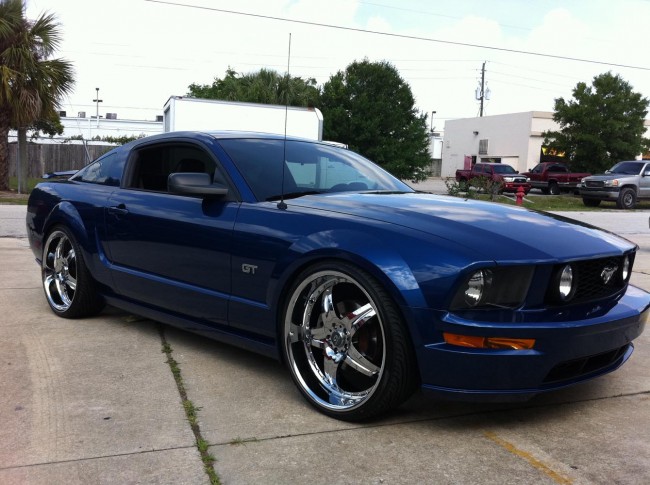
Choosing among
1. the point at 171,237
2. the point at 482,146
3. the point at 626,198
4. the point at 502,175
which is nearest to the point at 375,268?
the point at 171,237

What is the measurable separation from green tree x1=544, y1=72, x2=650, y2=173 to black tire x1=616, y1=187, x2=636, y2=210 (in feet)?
33.8

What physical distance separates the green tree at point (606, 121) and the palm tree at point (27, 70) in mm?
25441

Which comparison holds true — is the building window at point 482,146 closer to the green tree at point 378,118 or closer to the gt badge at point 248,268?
the green tree at point 378,118

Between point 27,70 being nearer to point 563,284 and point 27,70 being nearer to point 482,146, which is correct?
point 563,284

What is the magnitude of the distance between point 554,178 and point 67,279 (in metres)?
30.4

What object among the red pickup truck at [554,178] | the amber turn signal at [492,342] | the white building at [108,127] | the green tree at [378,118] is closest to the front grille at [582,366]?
the amber turn signal at [492,342]

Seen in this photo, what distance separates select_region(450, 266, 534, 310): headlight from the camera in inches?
115

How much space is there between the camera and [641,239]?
13.0 metres

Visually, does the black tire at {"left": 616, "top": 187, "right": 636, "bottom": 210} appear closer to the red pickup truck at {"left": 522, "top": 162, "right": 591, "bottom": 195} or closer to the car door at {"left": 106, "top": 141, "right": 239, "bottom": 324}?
the red pickup truck at {"left": 522, "top": 162, "right": 591, "bottom": 195}

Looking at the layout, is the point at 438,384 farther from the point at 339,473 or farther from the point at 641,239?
the point at 641,239

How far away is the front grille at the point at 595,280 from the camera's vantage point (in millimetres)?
3075

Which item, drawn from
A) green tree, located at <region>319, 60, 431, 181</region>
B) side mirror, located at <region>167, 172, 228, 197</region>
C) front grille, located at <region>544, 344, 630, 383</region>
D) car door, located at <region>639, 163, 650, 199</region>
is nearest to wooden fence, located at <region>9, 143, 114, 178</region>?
green tree, located at <region>319, 60, 431, 181</region>

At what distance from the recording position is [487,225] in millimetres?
3277

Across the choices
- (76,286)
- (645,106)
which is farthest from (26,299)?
(645,106)
